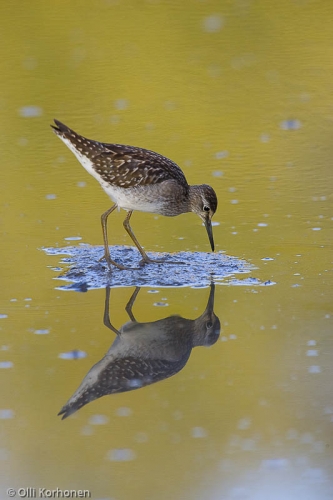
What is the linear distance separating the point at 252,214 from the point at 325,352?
2358mm

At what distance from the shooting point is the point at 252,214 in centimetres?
730

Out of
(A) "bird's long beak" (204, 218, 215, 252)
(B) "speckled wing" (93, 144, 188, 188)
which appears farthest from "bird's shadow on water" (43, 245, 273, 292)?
(B) "speckled wing" (93, 144, 188, 188)

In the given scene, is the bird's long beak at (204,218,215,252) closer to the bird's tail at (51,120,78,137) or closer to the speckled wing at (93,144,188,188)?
the speckled wing at (93,144,188,188)

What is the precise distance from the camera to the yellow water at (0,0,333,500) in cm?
407

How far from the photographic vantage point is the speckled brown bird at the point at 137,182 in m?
6.82

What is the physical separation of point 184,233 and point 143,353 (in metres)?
2.25

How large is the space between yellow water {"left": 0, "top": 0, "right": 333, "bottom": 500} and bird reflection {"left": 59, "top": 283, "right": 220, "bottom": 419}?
0.20 ft

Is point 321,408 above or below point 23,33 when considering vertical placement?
below

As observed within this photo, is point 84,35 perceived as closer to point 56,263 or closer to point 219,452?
point 56,263

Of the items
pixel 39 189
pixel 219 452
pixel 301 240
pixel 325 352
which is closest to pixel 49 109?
pixel 39 189

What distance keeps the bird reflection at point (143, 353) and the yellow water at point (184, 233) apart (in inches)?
2.4

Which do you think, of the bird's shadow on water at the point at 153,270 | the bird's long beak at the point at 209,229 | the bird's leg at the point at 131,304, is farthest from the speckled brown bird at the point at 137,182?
the bird's leg at the point at 131,304

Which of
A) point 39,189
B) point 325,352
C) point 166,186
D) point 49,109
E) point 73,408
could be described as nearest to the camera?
point 73,408

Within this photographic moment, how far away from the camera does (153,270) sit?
21.2 ft
